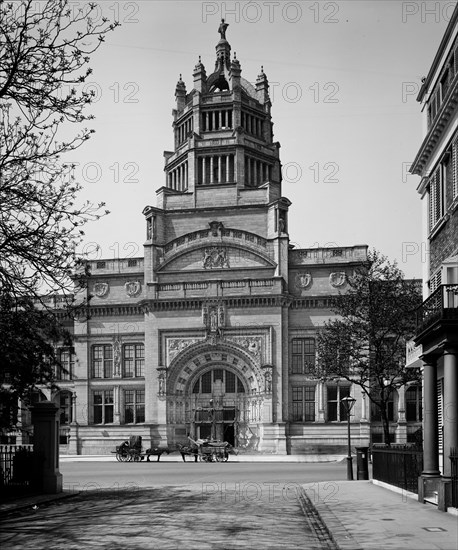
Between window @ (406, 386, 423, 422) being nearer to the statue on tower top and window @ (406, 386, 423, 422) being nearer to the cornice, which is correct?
the cornice

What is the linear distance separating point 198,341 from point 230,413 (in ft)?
18.6

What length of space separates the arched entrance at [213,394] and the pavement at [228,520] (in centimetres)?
3468

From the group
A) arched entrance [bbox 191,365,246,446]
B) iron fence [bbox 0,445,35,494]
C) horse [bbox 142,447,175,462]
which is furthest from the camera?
arched entrance [bbox 191,365,246,446]

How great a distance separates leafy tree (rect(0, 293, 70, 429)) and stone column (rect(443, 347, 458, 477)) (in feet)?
30.8

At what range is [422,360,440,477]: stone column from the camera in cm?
2102

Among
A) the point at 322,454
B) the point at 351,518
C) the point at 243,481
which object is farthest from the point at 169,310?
the point at 351,518

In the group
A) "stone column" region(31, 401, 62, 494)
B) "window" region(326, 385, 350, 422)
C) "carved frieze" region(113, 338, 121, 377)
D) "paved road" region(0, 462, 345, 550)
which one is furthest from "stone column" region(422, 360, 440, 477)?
"carved frieze" region(113, 338, 121, 377)

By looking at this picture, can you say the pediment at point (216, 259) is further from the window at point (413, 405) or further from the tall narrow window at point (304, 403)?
the window at point (413, 405)

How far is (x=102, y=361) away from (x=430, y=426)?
145 ft

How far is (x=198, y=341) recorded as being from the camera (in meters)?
60.5

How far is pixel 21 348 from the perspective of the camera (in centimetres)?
2142

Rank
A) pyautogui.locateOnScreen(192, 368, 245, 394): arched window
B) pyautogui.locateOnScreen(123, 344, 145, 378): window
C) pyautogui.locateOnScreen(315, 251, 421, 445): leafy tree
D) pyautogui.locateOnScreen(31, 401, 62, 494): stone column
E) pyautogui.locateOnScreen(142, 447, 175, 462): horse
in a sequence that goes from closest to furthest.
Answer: pyautogui.locateOnScreen(31, 401, 62, 494): stone column < pyautogui.locateOnScreen(315, 251, 421, 445): leafy tree < pyautogui.locateOnScreen(142, 447, 175, 462): horse < pyautogui.locateOnScreen(192, 368, 245, 394): arched window < pyautogui.locateOnScreen(123, 344, 145, 378): window

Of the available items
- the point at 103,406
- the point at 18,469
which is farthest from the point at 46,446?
the point at 103,406

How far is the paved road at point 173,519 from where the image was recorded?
48.8ft
